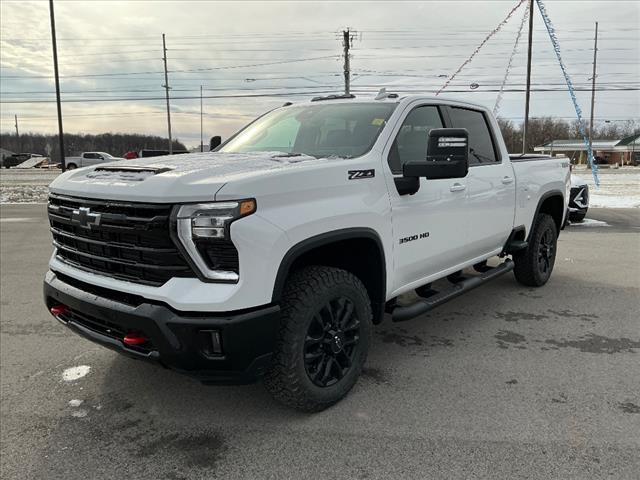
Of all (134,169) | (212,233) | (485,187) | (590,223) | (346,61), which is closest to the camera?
(212,233)

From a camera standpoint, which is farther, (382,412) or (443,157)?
(443,157)

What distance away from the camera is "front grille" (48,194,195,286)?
8.71 feet

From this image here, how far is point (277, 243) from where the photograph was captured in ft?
8.91

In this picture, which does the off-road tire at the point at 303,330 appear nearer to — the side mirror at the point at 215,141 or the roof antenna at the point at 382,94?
the roof antenna at the point at 382,94

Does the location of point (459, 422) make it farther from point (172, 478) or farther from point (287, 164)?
point (287, 164)

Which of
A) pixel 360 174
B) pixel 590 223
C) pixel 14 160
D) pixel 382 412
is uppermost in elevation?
pixel 14 160

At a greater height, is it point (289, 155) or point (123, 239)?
point (289, 155)

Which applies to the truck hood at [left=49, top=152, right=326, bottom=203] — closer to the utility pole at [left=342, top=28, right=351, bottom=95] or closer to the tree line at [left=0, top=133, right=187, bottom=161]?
the utility pole at [left=342, top=28, right=351, bottom=95]

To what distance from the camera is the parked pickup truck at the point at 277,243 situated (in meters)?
2.61

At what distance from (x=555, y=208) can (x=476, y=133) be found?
212 centimetres

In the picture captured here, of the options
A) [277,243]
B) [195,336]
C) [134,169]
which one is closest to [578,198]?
[277,243]

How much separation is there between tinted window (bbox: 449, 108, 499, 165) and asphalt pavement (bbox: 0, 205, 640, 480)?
154 cm

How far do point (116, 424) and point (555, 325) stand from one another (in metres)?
3.79

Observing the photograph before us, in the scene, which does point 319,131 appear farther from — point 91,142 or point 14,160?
point 91,142
